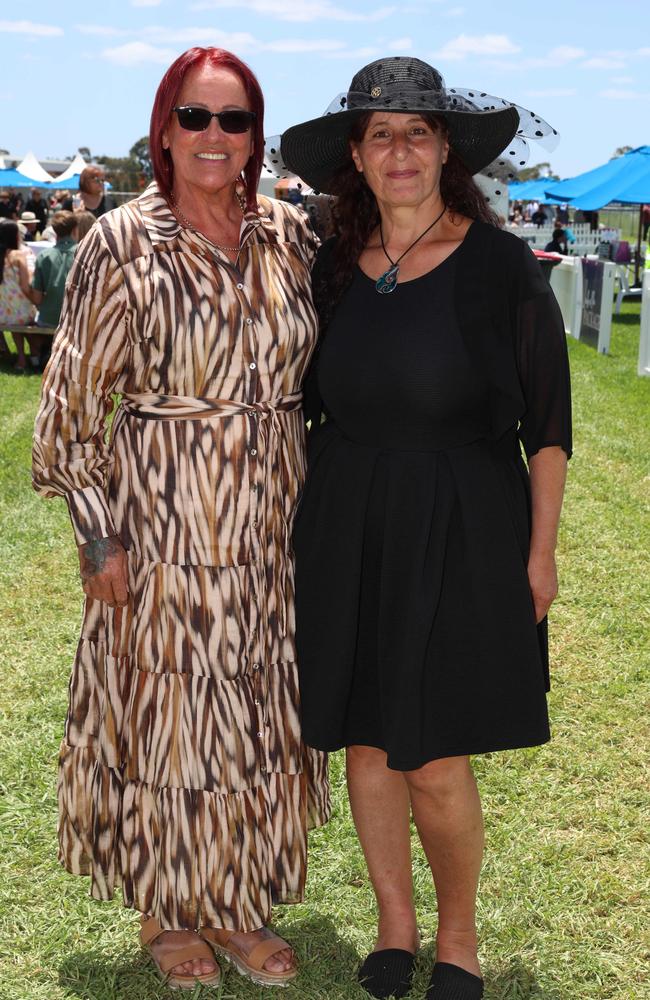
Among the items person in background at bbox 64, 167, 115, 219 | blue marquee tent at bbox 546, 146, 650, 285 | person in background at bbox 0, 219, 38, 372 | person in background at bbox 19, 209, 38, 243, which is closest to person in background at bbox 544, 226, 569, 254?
blue marquee tent at bbox 546, 146, 650, 285

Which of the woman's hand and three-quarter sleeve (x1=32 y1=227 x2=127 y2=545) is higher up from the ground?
three-quarter sleeve (x1=32 y1=227 x2=127 y2=545)

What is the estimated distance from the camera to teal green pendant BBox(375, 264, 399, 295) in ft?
8.20

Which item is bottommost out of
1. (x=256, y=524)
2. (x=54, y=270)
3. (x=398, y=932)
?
(x=398, y=932)

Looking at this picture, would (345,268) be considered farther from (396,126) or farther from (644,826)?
(644,826)

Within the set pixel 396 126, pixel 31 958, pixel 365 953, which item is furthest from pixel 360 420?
pixel 31 958

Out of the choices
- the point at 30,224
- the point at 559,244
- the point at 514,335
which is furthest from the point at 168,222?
the point at 30,224

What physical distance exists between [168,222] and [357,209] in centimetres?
52

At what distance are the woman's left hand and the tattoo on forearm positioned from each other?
968 millimetres

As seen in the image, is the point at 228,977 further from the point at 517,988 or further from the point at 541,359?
the point at 541,359

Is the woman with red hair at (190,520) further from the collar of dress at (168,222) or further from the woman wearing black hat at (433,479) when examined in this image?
the woman wearing black hat at (433,479)

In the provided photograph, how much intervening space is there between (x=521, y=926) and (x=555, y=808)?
697 mm

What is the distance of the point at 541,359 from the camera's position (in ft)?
7.83

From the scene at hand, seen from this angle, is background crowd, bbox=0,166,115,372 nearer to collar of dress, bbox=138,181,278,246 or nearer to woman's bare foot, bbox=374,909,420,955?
collar of dress, bbox=138,181,278,246

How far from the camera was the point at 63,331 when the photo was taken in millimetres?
2477
